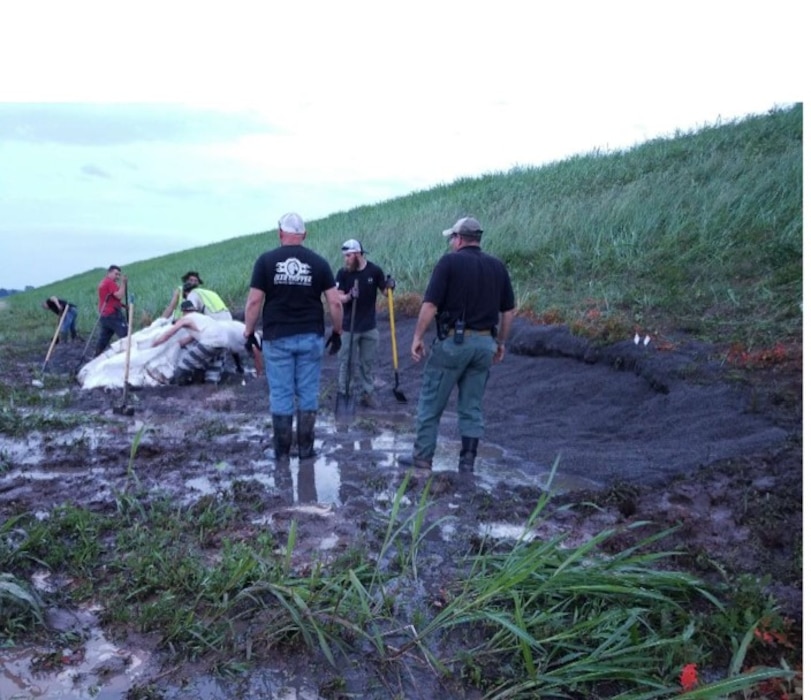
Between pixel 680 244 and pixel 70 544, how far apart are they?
38.9 feet

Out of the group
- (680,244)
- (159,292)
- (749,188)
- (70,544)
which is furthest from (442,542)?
(159,292)

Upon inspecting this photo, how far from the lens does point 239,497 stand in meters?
5.93

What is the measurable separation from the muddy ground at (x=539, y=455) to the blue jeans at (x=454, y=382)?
0.35 m

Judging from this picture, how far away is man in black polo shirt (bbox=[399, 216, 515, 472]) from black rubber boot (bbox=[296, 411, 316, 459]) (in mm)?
961

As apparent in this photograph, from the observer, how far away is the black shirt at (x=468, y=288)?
654 centimetres

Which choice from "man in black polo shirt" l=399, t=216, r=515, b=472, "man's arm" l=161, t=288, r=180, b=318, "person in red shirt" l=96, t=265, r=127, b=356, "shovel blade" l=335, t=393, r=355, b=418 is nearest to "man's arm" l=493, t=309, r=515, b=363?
"man in black polo shirt" l=399, t=216, r=515, b=472

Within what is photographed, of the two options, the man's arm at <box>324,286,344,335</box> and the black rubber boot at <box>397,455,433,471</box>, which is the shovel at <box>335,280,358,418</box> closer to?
the man's arm at <box>324,286,344,335</box>

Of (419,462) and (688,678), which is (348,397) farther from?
(688,678)

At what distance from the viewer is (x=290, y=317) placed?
7012 millimetres

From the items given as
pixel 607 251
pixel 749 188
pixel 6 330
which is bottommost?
pixel 6 330

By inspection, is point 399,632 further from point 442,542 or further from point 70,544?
point 70,544

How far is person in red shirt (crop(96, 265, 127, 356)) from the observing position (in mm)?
13902

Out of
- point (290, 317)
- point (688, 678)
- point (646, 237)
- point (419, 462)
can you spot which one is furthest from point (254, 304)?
point (646, 237)

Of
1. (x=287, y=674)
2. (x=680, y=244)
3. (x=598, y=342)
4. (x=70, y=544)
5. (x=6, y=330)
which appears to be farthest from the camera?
(x=6, y=330)
